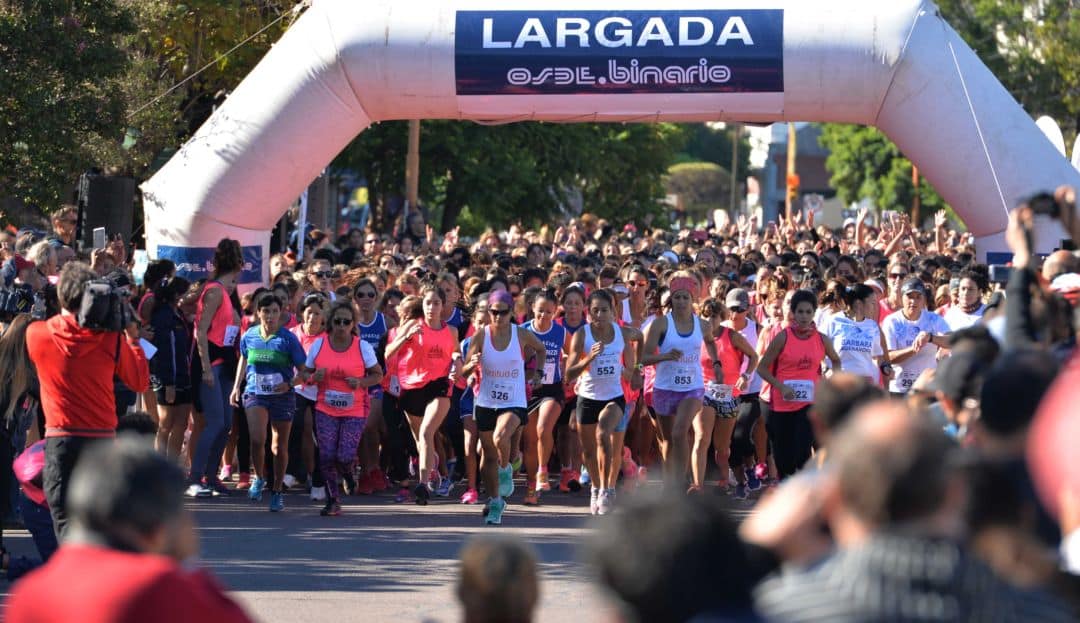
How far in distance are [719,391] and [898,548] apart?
32.9 feet

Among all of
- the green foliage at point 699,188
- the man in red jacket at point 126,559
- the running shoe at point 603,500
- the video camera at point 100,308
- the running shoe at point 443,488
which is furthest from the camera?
the green foliage at point 699,188

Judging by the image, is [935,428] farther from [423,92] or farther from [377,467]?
[423,92]

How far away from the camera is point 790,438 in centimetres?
1252

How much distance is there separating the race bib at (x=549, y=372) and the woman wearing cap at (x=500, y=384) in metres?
0.51

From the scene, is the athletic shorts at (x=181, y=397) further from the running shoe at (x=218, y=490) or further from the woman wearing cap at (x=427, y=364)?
the woman wearing cap at (x=427, y=364)

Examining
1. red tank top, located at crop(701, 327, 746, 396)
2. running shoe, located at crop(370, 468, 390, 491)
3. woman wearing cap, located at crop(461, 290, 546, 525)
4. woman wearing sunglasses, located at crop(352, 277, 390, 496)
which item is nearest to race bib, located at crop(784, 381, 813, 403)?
red tank top, located at crop(701, 327, 746, 396)

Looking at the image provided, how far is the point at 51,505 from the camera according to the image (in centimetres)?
826

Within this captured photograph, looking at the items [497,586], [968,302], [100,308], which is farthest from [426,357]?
[497,586]

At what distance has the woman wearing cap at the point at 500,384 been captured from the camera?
12.2 m

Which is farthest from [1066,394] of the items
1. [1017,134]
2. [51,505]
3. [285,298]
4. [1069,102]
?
[1069,102]

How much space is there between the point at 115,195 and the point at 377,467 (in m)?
4.36

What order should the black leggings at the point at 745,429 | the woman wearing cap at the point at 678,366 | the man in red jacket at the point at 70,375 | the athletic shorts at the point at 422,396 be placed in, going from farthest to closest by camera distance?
the black leggings at the point at 745,429 → the athletic shorts at the point at 422,396 → the woman wearing cap at the point at 678,366 → the man in red jacket at the point at 70,375

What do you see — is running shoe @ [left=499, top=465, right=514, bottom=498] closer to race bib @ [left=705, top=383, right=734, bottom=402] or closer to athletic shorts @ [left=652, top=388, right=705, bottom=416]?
athletic shorts @ [left=652, top=388, right=705, bottom=416]

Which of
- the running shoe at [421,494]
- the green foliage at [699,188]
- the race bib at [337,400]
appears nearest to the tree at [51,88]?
the race bib at [337,400]
